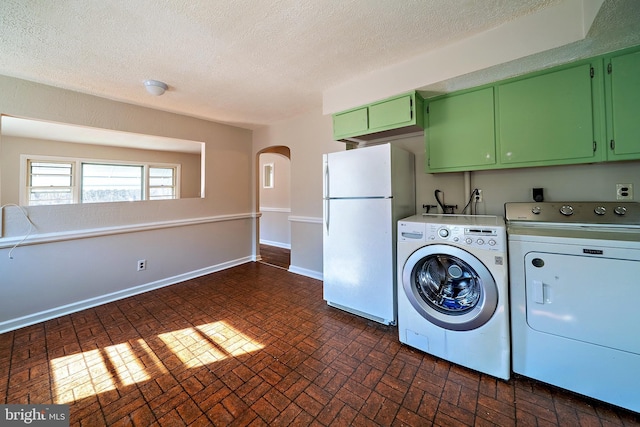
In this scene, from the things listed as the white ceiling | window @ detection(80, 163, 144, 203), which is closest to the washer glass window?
the white ceiling

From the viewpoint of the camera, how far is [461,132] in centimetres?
213

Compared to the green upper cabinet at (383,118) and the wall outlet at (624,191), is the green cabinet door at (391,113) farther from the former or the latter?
the wall outlet at (624,191)

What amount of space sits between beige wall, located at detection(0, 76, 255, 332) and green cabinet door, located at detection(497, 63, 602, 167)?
369 cm

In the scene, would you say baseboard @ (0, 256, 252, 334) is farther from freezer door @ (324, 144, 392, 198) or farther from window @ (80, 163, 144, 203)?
freezer door @ (324, 144, 392, 198)

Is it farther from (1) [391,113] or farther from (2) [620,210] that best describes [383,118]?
(2) [620,210]

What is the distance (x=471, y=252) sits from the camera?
5.27ft

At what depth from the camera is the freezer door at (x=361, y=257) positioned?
7.04 feet

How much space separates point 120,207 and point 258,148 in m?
2.19

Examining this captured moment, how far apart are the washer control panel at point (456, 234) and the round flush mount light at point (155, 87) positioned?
2.75 metres

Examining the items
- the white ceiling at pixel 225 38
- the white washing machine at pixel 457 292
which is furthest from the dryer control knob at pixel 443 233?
the white ceiling at pixel 225 38

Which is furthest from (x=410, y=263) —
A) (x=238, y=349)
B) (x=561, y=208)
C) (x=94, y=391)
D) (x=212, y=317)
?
(x=94, y=391)

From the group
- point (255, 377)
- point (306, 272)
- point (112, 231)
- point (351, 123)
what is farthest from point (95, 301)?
point (351, 123)

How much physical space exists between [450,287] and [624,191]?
142 centimetres

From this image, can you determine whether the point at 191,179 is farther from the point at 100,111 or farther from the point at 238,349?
the point at 238,349
